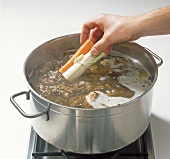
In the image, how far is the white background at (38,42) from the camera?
3.94 ft

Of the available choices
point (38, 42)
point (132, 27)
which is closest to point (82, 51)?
point (132, 27)

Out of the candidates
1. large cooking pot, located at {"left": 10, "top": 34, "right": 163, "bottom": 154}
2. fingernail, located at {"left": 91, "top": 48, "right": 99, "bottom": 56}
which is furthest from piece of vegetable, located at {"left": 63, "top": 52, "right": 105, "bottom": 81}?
large cooking pot, located at {"left": 10, "top": 34, "right": 163, "bottom": 154}

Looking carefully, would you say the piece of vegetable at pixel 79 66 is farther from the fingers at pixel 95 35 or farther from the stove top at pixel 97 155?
the stove top at pixel 97 155

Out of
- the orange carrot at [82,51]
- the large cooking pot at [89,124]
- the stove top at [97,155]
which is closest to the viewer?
the large cooking pot at [89,124]

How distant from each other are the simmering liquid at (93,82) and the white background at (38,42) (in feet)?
0.32

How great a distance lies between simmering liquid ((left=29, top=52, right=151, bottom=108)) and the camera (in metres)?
1.12

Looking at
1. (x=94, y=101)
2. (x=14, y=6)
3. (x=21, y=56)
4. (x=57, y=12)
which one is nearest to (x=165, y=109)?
(x=94, y=101)

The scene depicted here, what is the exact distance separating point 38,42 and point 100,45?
46cm

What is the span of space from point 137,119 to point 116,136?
7 centimetres

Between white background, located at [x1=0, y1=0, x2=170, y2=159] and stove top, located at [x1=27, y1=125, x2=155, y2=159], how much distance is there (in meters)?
0.02

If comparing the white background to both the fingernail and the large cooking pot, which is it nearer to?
the large cooking pot

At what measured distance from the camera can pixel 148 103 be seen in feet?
3.59

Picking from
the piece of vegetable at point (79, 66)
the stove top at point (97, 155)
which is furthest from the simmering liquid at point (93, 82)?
the stove top at point (97, 155)

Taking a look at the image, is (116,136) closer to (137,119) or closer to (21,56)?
(137,119)
